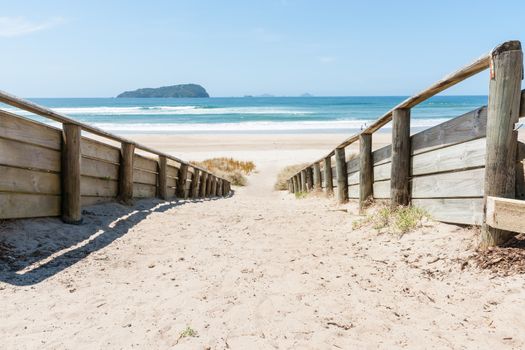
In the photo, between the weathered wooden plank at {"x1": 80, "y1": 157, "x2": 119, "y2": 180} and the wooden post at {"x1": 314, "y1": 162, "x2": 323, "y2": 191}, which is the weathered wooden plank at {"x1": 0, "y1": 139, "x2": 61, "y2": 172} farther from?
the wooden post at {"x1": 314, "y1": 162, "x2": 323, "y2": 191}

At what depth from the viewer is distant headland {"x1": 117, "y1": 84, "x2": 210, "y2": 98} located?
18450 cm

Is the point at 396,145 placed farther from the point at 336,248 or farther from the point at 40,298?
the point at 40,298

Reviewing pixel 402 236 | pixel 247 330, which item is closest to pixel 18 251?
pixel 247 330

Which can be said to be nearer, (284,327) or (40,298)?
(284,327)

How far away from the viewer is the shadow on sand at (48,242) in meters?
3.71

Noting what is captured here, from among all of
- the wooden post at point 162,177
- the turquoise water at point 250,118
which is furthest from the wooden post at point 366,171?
the turquoise water at point 250,118

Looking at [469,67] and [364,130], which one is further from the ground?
[469,67]

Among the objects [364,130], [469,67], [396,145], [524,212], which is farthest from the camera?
[364,130]

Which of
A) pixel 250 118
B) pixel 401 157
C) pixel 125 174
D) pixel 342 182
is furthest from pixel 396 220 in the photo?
pixel 250 118

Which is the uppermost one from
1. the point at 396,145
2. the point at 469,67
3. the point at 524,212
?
the point at 469,67

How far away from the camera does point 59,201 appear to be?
5.06 m

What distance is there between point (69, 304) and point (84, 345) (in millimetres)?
669

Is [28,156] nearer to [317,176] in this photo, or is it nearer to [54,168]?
[54,168]

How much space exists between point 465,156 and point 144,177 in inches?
232
